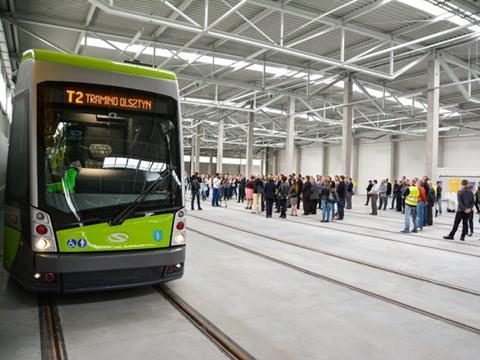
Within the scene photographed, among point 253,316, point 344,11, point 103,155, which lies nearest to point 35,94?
point 103,155

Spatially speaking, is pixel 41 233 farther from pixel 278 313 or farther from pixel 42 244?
pixel 278 313

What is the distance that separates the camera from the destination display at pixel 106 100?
4981 mm

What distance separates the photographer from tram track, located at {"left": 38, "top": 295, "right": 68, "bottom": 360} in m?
3.70

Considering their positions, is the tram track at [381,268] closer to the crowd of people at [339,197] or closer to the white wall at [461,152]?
the crowd of people at [339,197]

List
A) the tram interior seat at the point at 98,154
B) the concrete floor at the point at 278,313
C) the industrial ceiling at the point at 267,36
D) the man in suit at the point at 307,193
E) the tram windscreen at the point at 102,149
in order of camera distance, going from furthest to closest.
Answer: the man in suit at the point at 307,193
the industrial ceiling at the point at 267,36
the tram interior seat at the point at 98,154
the tram windscreen at the point at 102,149
the concrete floor at the point at 278,313

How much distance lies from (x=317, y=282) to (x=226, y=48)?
1361 centimetres

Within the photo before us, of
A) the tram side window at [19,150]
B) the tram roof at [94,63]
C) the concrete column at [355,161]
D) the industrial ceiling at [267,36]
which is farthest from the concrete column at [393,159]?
the tram side window at [19,150]

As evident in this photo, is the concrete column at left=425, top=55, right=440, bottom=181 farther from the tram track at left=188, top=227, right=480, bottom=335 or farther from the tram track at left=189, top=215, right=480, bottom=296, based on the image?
the tram track at left=188, top=227, right=480, bottom=335

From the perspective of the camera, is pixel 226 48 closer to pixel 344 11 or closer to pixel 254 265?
pixel 344 11

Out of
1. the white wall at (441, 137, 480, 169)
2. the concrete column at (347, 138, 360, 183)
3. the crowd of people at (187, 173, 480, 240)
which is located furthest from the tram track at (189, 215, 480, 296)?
the concrete column at (347, 138, 360, 183)

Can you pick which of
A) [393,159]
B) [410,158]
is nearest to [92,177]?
[410,158]

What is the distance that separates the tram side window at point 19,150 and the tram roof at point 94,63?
1.66 feet

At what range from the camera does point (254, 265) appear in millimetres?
7617

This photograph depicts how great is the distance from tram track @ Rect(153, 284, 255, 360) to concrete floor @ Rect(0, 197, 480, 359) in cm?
8
